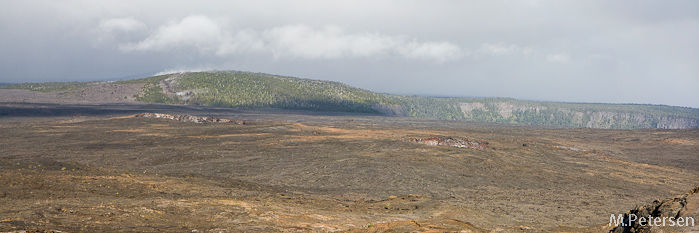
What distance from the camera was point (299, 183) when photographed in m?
30.3

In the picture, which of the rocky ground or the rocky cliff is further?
the rocky ground

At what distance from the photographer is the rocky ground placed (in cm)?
1673

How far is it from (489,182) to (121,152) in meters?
34.0

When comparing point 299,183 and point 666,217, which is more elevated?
point 666,217

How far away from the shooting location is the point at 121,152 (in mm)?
41594

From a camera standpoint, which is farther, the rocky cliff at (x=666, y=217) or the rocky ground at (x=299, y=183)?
the rocky ground at (x=299, y=183)

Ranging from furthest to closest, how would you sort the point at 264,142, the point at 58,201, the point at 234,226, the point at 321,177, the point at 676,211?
the point at 264,142, the point at 321,177, the point at 58,201, the point at 234,226, the point at 676,211

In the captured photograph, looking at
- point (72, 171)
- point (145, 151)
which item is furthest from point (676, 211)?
point (145, 151)

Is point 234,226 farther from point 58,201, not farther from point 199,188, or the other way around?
point 199,188

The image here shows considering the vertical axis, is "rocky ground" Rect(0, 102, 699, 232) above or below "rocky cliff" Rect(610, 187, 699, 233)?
below

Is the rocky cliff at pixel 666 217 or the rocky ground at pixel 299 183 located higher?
the rocky cliff at pixel 666 217

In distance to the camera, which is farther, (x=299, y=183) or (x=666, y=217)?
(x=299, y=183)

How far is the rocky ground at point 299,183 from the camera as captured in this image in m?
16.7

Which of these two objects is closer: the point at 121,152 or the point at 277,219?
the point at 277,219
